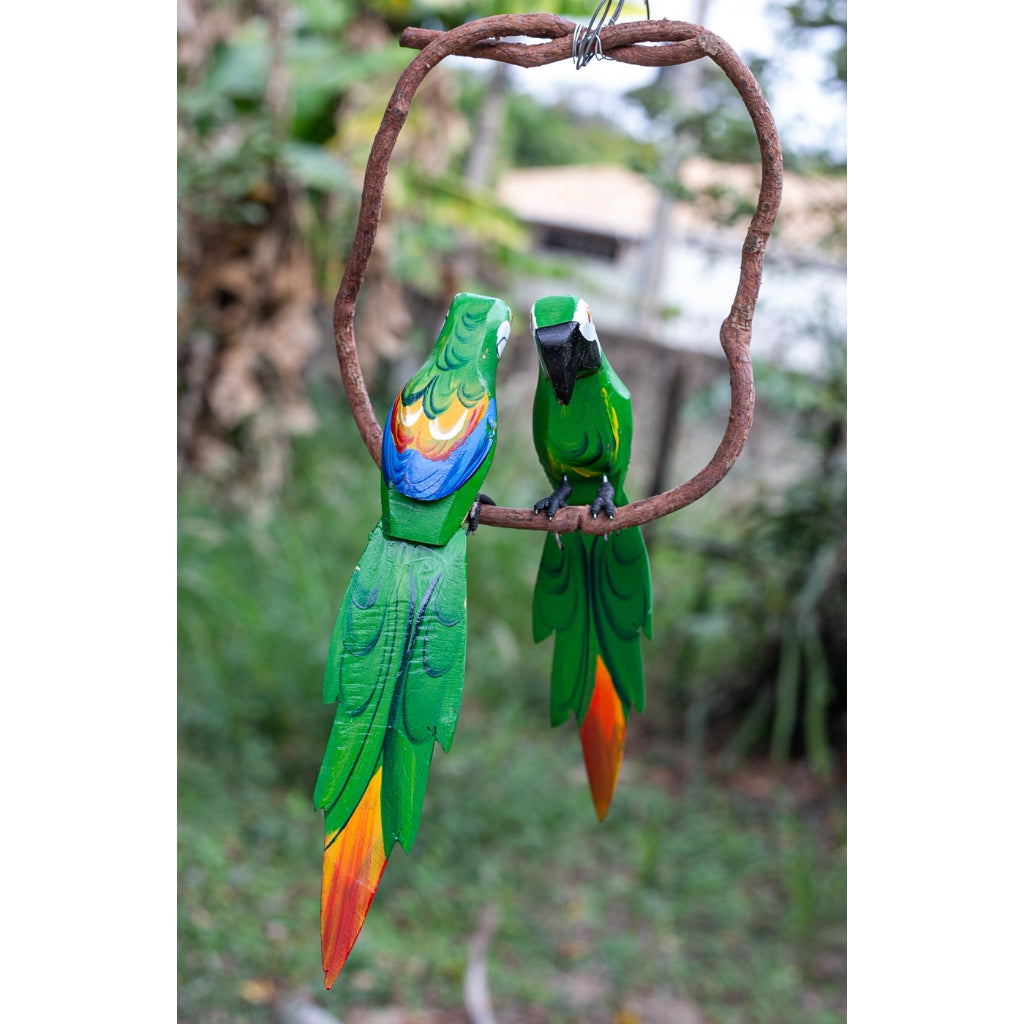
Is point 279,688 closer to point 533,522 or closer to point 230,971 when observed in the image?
point 230,971

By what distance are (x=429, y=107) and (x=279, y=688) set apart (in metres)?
2.04

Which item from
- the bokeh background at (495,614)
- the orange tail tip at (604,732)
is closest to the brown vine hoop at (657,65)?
the orange tail tip at (604,732)

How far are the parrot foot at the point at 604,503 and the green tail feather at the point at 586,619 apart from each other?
0.06 meters

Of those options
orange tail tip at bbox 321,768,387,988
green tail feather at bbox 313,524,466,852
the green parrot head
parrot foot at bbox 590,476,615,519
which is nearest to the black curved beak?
the green parrot head

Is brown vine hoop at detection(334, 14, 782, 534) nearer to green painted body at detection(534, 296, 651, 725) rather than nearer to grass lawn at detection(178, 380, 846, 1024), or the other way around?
green painted body at detection(534, 296, 651, 725)

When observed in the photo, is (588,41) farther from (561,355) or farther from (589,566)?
(589,566)

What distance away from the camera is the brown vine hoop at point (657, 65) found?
0.89m

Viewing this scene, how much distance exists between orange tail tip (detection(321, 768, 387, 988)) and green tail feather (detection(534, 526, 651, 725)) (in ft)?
0.95

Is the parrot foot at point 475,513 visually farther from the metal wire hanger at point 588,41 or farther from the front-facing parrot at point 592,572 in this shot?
the metal wire hanger at point 588,41

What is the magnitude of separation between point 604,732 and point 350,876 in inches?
14.2

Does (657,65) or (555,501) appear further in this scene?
(555,501)

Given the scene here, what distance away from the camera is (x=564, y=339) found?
0.94 meters

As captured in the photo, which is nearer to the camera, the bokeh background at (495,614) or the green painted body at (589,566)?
the green painted body at (589,566)


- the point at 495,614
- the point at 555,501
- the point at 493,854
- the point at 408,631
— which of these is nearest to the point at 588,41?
the point at 555,501
